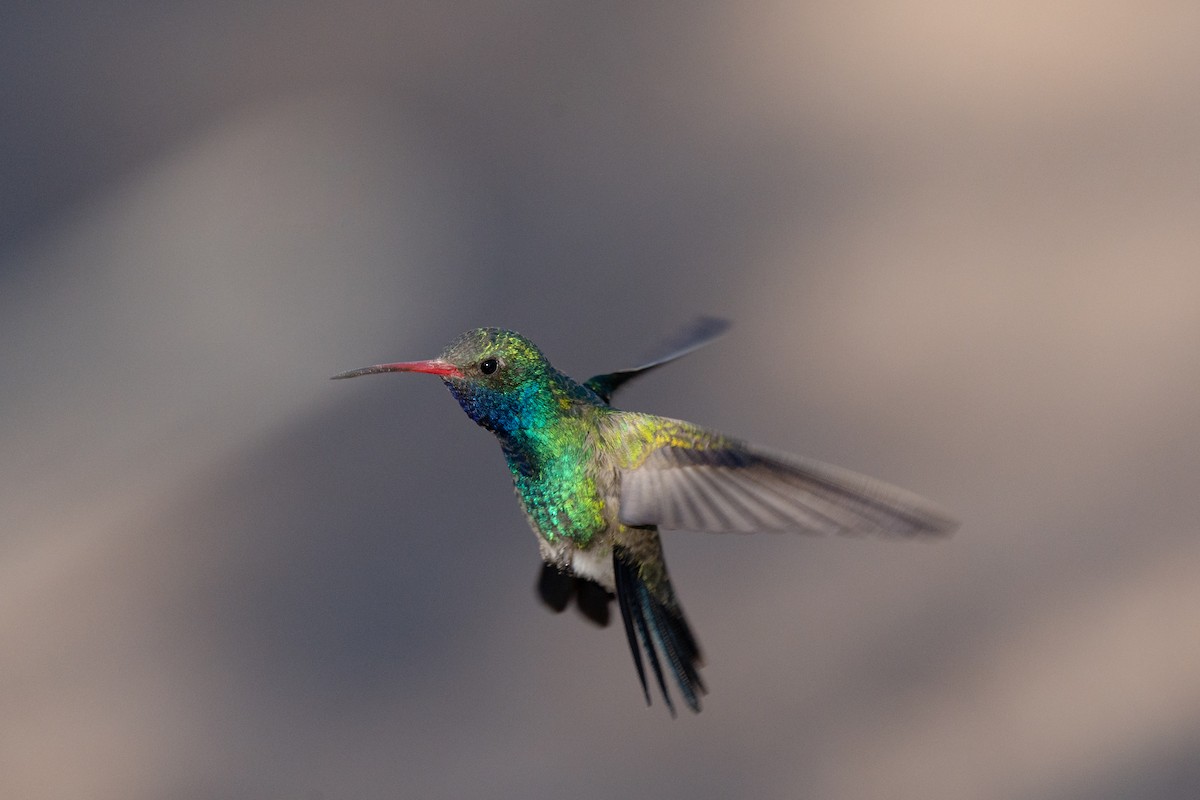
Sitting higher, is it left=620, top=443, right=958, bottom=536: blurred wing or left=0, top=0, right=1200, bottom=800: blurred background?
left=0, top=0, right=1200, bottom=800: blurred background

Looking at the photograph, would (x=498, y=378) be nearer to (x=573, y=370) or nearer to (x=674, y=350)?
(x=674, y=350)

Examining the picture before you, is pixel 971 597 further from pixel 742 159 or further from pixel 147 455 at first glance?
pixel 147 455

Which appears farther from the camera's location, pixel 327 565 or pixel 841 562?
pixel 327 565

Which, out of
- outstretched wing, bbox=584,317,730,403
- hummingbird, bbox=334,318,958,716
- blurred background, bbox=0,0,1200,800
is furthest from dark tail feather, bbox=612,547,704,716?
blurred background, bbox=0,0,1200,800

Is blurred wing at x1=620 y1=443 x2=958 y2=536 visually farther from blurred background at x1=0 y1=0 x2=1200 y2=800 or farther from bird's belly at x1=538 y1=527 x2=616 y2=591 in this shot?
blurred background at x1=0 y1=0 x2=1200 y2=800

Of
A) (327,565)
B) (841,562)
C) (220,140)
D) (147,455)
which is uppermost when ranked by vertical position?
(220,140)

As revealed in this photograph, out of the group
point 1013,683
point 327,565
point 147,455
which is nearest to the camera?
point 1013,683

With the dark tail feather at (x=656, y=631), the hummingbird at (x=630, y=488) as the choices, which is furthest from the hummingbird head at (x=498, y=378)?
the dark tail feather at (x=656, y=631)

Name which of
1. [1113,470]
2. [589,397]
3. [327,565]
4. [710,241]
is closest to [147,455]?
[327,565]

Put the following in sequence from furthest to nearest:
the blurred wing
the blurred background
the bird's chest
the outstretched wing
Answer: the blurred background, the outstretched wing, the bird's chest, the blurred wing
